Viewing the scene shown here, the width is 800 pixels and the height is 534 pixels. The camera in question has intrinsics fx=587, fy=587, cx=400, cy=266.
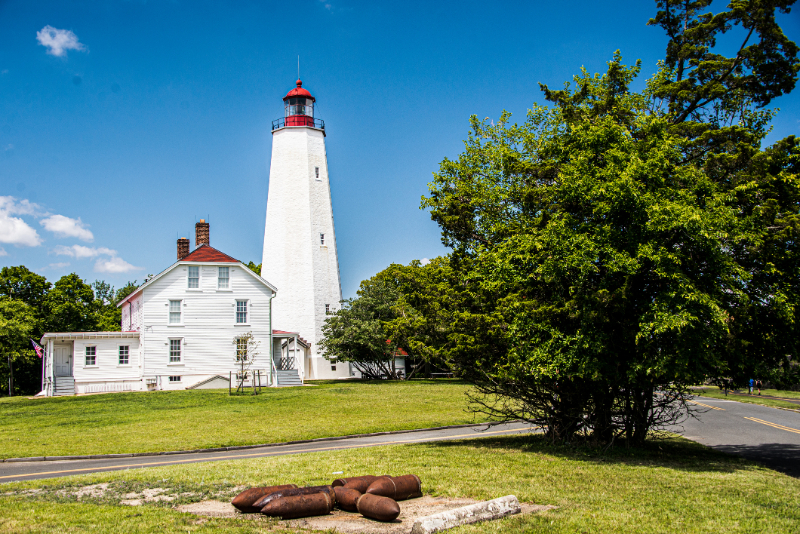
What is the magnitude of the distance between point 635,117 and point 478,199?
4.68m

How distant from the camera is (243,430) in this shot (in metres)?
19.1

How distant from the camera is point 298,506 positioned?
7203 millimetres

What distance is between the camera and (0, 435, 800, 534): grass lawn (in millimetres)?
6875

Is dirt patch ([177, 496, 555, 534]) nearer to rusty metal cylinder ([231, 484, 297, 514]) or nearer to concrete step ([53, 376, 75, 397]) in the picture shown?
rusty metal cylinder ([231, 484, 297, 514])

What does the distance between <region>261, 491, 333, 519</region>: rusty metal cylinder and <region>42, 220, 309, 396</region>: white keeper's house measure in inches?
1094

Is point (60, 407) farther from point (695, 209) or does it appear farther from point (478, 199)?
point (695, 209)

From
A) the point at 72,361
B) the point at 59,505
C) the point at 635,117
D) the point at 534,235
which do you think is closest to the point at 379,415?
the point at 534,235

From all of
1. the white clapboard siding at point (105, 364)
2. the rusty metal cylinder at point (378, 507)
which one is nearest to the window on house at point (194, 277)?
the white clapboard siding at point (105, 364)

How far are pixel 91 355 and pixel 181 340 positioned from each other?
5135 mm

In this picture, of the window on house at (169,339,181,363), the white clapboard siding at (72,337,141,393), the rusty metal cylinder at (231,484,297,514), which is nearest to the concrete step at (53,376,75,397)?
the white clapboard siding at (72,337,141,393)

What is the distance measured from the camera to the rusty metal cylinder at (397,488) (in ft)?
25.4

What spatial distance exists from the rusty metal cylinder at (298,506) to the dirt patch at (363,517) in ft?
0.28

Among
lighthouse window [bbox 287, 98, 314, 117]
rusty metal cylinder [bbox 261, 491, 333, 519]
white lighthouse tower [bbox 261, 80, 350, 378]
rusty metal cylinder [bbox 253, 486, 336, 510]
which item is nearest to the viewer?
rusty metal cylinder [bbox 261, 491, 333, 519]

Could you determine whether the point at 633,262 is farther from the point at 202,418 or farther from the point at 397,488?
the point at 202,418
